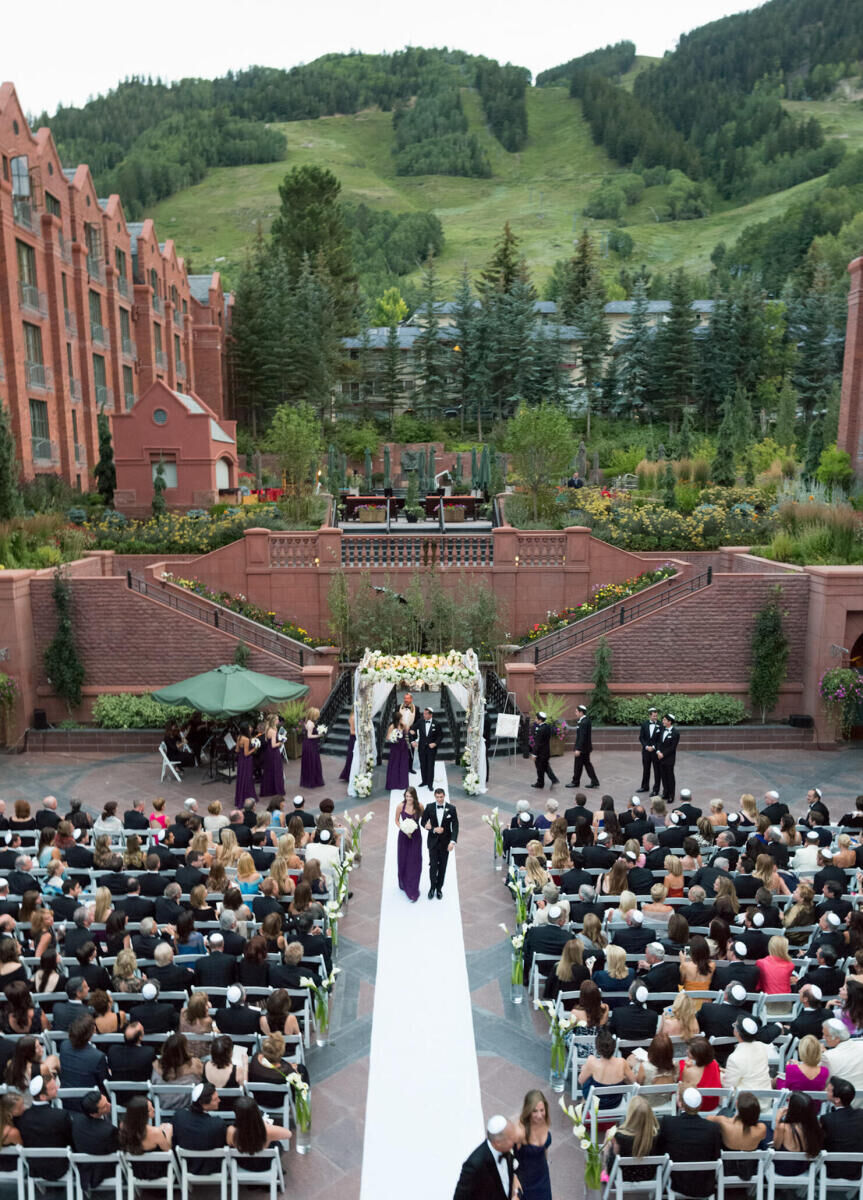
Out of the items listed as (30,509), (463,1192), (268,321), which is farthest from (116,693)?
(268,321)

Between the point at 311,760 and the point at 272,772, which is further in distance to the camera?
the point at 311,760

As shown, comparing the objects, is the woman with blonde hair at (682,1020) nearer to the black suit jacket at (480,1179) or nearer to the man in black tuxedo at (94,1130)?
the black suit jacket at (480,1179)

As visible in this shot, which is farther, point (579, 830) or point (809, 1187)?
point (579, 830)

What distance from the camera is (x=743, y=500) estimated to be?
32156mm

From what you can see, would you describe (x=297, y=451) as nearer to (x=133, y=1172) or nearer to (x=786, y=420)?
(x=786, y=420)

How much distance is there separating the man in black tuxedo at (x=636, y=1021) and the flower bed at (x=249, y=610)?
1681 cm

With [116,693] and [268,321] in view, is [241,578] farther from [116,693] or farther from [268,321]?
[268,321]

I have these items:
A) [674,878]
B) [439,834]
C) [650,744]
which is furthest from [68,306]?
[674,878]

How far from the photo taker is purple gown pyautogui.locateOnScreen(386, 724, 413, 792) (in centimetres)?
1733

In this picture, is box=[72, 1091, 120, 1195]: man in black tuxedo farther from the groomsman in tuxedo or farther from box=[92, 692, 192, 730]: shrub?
box=[92, 692, 192, 730]: shrub

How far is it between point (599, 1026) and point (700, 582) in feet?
56.1

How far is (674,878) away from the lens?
424 inches

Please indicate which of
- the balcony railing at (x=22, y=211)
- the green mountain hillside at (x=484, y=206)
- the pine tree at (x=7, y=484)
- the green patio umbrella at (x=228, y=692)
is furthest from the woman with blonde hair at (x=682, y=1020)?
the green mountain hillside at (x=484, y=206)

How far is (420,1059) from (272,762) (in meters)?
8.69
